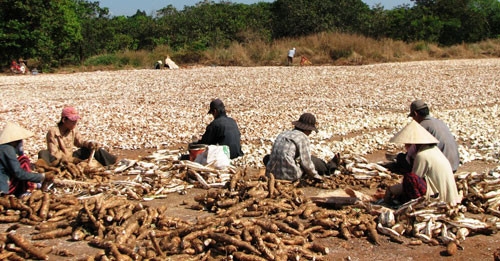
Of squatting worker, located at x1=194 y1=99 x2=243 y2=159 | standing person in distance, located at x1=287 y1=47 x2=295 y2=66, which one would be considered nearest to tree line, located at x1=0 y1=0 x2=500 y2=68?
standing person in distance, located at x1=287 y1=47 x2=295 y2=66

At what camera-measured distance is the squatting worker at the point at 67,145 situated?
A: 26.1ft

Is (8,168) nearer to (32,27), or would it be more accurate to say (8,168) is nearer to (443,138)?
(443,138)

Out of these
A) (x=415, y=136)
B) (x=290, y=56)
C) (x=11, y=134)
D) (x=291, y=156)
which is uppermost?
(x=290, y=56)

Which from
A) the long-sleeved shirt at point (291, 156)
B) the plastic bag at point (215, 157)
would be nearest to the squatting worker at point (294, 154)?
the long-sleeved shirt at point (291, 156)

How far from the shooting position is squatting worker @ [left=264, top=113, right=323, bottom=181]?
7000mm

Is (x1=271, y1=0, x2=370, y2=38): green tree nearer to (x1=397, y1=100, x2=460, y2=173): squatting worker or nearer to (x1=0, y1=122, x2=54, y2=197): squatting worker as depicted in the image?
(x1=397, y1=100, x2=460, y2=173): squatting worker

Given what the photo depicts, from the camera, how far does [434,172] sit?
5.69 m

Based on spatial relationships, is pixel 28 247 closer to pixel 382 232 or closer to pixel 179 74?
pixel 382 232

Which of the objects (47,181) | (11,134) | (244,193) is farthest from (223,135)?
(11,134)

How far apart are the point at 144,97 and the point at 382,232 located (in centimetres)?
1262

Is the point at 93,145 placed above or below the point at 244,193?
above

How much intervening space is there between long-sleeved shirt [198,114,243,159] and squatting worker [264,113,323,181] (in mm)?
1470

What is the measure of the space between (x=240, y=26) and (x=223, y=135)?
101 ft

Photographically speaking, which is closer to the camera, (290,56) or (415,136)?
(415,136)
